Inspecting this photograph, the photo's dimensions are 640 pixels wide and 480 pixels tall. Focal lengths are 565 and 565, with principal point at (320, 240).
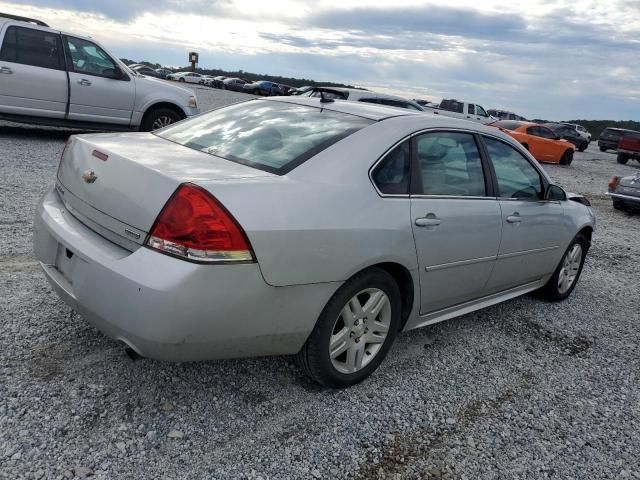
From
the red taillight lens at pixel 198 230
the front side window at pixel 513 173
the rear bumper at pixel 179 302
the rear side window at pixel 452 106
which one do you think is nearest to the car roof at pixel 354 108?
the front side window at pixel 513 173

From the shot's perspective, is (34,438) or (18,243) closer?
(34,438)

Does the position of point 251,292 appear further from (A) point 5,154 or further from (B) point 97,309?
(A) point 5,154

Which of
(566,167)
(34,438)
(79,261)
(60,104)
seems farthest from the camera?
(566,167)

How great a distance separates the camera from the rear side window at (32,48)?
28.5 feet

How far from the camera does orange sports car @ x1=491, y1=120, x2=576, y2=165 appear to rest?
63.2ft

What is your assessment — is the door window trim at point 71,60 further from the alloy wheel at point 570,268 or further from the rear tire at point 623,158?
the rear tire at point 623,158

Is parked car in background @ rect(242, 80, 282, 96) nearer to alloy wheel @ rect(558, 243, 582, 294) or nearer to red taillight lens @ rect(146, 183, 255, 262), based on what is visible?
alloy wheel @ rect(558, 243, 582, 294)

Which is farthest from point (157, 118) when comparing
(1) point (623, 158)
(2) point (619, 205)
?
(1) point (623, 158)

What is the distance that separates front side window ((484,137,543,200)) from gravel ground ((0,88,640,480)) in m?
1.09

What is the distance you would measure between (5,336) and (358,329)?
199cm

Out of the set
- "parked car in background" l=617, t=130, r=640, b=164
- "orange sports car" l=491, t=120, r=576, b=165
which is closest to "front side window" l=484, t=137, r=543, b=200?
"orange sports car" l=491, t=120, r=576, b=165

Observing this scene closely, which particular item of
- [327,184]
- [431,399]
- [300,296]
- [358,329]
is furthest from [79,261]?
[431,399]

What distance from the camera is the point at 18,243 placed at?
4668 millimetres

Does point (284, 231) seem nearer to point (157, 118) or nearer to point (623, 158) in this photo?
point (157, 118)
